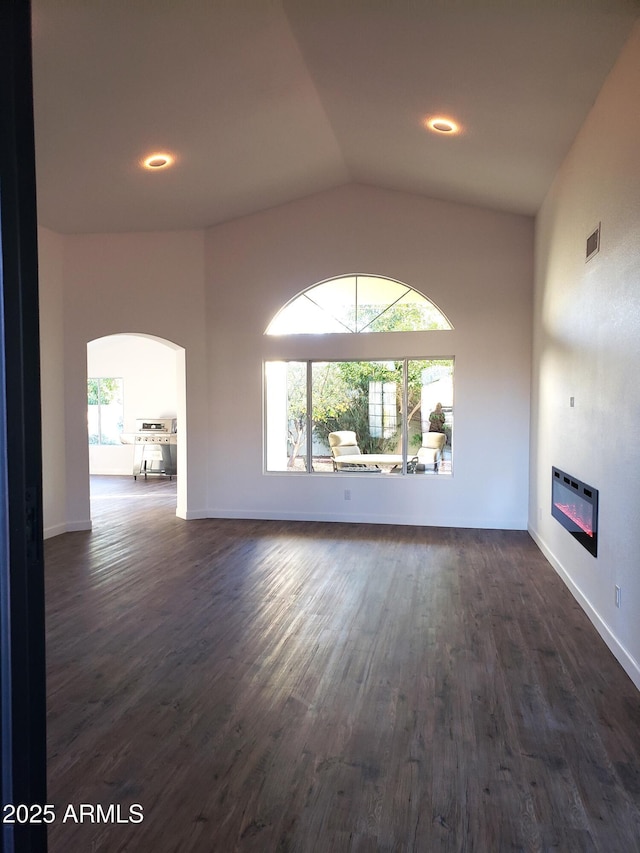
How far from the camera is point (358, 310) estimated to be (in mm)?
7211

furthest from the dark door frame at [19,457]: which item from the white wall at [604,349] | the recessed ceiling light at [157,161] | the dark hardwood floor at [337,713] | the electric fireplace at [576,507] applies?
the recessed ceiling light at [157,161]

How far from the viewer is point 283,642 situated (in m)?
3.63

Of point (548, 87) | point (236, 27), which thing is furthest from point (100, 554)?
point (548, 87)

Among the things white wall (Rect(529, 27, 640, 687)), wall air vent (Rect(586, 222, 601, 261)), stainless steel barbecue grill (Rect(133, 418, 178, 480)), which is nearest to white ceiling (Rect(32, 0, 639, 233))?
white wall (Rect(529, 27, 640, 687))

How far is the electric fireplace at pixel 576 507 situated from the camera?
12.8ft

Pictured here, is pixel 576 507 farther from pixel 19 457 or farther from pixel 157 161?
pixel 157 161

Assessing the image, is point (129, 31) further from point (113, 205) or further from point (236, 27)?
point (113, 205)

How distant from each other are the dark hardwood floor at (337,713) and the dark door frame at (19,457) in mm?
1139

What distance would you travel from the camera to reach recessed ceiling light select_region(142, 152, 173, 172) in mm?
5373

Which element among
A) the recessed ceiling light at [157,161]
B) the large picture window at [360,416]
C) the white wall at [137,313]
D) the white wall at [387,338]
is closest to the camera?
the recessed ceiling light at [157,161]

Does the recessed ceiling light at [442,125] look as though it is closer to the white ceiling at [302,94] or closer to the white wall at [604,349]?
the white ceiling at [302,94]

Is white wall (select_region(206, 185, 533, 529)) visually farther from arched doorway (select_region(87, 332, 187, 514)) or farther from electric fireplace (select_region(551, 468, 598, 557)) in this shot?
arched doorway (select_region(87, 332, 187, 514))

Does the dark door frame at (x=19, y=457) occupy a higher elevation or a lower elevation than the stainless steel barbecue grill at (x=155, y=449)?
higher

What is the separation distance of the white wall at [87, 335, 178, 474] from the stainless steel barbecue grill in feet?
1.71
